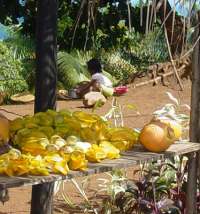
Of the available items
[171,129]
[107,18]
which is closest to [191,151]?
[171,129]

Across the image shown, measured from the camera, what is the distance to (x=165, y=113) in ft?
10.4

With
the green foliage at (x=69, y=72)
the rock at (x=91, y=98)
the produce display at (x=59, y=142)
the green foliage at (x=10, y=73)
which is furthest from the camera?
the green foliage at (x=69, y=72)

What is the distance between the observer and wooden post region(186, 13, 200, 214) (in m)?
3.19

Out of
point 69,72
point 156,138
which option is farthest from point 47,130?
point 69,72

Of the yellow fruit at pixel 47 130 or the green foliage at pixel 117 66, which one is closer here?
the yellow fruit at pixel 47 130

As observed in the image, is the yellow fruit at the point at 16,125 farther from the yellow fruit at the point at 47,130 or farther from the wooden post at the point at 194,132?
the wooden post at the point at 194,132

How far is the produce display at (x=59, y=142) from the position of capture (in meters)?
2.29

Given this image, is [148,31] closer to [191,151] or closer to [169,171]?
[191,151]

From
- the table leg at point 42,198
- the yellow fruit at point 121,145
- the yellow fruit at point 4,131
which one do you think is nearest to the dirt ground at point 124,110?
the table leg at point 42,198

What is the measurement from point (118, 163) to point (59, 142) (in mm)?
265

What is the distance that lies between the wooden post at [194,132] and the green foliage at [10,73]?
1180 centimetres

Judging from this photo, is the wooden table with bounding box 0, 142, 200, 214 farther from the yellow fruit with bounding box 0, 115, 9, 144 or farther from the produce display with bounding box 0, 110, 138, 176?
the yellow fruit with bounding box 0, 115, 9, 144

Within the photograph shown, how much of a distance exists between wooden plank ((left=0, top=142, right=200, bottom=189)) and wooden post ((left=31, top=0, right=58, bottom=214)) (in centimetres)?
81

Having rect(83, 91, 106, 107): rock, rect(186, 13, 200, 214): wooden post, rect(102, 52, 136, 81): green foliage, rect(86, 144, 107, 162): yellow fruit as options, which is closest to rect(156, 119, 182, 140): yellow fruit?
rect(186, 13, 200, 214): wooden post
